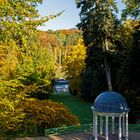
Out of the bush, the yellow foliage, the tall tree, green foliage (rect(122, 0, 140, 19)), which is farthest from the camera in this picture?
the tall tree

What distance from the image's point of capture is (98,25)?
3969 cm

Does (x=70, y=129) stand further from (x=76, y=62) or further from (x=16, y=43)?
(x=76, y=62)

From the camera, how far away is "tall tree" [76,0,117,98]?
39781 millimetres

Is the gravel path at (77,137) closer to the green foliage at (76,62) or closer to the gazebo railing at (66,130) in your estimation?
the gazebo railing at (66,130)

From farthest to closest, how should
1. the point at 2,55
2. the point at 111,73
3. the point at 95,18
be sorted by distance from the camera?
the point at 111,73, the point at 95,18, the point at 2,55

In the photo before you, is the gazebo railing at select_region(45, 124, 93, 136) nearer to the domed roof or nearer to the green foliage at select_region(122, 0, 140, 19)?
the domed roof

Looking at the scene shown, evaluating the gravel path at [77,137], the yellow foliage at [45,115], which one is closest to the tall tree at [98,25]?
the yellow foliage at [45,115]

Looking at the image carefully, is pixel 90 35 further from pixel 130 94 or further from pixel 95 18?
pixel 130 94

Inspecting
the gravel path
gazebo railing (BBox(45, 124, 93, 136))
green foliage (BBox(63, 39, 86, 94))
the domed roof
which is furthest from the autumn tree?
green foliage (BBox(63, 39, 86, 94))

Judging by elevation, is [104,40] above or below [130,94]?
above

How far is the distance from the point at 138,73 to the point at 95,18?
10.6 meters

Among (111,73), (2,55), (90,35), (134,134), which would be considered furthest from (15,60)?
(111,73)

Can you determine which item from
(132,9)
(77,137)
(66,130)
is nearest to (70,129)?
(66,130)

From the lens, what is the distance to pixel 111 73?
1797 inches
